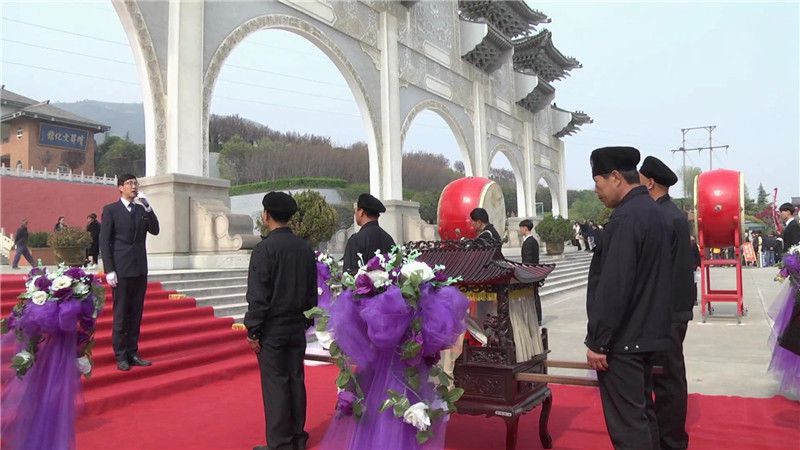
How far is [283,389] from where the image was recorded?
2.88 metres

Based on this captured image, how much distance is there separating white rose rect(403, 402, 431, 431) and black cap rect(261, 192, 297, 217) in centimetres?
125

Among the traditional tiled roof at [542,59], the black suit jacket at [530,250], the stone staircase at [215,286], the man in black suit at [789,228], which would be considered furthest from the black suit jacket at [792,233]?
the traditional tiled roof at [542,59]

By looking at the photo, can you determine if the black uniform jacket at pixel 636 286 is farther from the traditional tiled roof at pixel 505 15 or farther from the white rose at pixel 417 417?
the traditional tiled roof at pixel 505 15

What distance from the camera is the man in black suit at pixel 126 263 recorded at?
425 centimetres

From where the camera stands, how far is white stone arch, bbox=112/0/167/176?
7648 millimetres

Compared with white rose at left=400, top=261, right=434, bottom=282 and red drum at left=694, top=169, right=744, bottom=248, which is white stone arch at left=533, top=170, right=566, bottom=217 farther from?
white rose at left=400, top=261, right=434, bottom=282

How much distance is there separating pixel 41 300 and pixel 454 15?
1657 centimetres

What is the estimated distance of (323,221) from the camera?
10.3 metres

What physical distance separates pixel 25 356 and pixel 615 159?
111 inches

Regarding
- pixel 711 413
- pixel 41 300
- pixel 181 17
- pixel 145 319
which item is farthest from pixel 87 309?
pixel 181 17

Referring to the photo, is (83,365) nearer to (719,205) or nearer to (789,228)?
(719,205)

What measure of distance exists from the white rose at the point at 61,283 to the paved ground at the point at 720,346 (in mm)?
3797

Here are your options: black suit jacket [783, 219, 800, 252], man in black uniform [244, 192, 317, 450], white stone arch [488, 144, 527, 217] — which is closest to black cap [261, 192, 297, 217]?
man in black uniform [244, 192, 317, 450]

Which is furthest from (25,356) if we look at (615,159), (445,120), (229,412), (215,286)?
(445,120)
